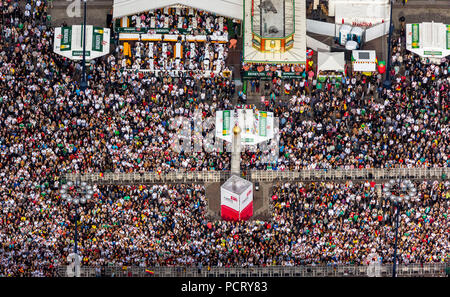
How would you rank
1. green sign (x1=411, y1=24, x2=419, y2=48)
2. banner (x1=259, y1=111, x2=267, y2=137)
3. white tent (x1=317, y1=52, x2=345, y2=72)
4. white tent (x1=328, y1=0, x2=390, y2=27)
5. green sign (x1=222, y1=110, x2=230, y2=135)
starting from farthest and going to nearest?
1. white tent (x1=328, y1=0, x2=390, y2=27)
2. green sign (x1=411, y1=24, x2=419, y2=48)
3. white tent (x1=317, y1=52, x2=345, y2=72)
4. green sign (x1=222, y1=110, x2=230, y2=135)
5. banner (x1=259, y1=111, x2=267, y2=137)

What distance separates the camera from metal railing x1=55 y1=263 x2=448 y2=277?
313 ft

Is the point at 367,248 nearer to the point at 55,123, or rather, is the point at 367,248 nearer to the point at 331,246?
the point at 331,246

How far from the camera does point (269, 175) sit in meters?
98.4

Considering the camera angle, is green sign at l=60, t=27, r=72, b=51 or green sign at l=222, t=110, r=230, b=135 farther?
green sign at l=60, t=27, r=72, b=51

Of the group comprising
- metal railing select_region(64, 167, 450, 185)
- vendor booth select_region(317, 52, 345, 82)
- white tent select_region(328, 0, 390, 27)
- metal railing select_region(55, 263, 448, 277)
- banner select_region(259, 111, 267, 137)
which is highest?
white tent select_region(328, 0, 390, 27)

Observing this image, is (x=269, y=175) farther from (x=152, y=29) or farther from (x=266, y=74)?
Answer: (x=152, y=29)

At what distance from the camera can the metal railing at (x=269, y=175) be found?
320ft

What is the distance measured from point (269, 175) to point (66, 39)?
62.8 ft

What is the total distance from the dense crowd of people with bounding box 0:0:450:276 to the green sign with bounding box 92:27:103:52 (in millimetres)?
1043

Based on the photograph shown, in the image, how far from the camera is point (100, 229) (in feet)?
314

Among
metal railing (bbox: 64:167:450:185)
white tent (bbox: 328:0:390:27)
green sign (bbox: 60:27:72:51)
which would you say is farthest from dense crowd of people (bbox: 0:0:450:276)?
white tent (bbox: 328:0:390:27)

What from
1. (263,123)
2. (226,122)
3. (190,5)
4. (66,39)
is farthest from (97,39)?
(263,123)

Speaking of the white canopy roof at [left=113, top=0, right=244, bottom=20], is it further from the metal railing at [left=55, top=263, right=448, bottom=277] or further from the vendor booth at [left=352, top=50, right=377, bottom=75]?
the metal railing at [left=55, top=263, right=448, bottom=277]

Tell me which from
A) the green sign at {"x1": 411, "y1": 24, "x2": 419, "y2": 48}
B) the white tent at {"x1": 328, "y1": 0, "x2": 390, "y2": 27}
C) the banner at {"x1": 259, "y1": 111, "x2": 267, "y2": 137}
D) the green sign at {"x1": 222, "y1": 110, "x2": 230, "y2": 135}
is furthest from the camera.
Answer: the white tent at {"x1": 328, "y1": 0, "x2": 390, "y2": 27}
